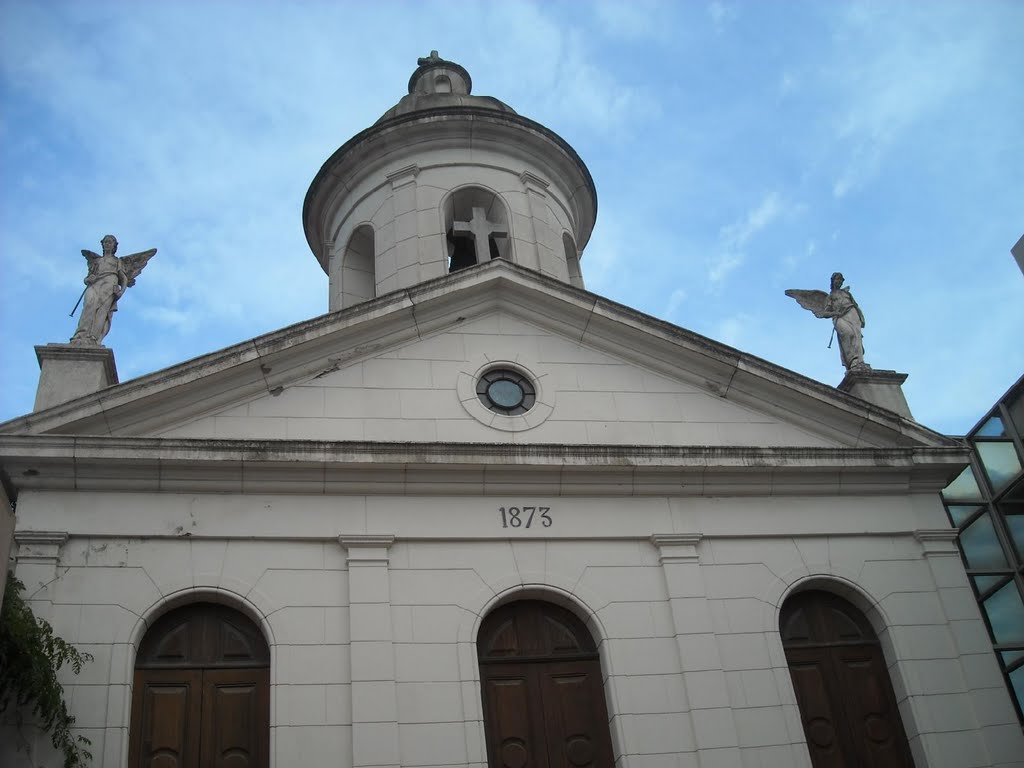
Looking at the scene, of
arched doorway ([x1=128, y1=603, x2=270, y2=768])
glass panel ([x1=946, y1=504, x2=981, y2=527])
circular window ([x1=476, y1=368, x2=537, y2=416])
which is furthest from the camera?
glass panel ([x1=946, y1=504, x2=981, y2=527])

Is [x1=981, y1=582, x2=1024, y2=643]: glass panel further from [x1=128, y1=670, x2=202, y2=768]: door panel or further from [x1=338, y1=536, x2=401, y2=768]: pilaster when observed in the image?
[x1=128, y1=670, x2=202, y2=768]: door panel

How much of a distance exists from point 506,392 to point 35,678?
7.44m

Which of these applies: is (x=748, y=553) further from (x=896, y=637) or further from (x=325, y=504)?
(x=325, y=504)

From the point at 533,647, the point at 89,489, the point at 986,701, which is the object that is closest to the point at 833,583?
the point at 986,701

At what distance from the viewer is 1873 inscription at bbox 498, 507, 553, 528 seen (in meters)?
15.6

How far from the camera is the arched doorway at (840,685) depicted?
49.1 ft

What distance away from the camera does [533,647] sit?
15.0m

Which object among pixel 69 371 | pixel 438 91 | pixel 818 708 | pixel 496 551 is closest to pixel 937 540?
pixel 818 708

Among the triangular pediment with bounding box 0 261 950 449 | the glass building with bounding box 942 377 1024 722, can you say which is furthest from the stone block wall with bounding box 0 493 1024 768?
the glass building with bounding box 942 377 1024 722

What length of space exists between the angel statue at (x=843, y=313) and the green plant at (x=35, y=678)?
12.5m

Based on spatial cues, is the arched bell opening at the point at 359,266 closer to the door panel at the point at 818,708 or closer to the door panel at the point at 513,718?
the door panel at the point at 513,718

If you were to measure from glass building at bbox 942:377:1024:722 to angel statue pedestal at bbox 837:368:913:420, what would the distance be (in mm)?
2747

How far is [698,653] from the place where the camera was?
14945mm

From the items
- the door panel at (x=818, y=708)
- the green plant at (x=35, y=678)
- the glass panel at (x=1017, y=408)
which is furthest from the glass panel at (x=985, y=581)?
the green plant at (x=35, y=678)
